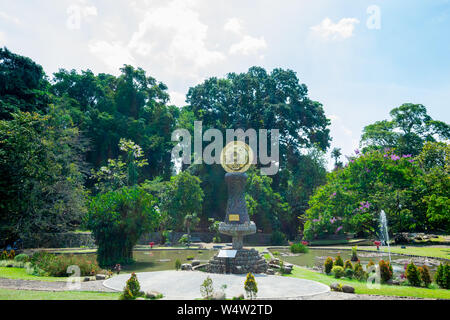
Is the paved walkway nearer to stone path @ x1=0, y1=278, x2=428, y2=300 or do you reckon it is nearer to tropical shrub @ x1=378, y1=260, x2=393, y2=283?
stone path @ x1=0, y1=278, x2=428, y2=300

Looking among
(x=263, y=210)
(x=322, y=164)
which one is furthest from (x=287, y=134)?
(x=263, y=210)

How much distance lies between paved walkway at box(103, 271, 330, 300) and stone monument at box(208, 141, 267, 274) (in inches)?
52.0

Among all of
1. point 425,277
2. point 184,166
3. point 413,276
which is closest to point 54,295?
point 413,276

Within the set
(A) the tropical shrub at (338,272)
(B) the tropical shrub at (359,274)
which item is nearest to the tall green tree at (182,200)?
(A) the tropical shrub at (338,272)

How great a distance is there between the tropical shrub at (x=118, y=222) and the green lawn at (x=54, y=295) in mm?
9615

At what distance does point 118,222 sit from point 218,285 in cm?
1041

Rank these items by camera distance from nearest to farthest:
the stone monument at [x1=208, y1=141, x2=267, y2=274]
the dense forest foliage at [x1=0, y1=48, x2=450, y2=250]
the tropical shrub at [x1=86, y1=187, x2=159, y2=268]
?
the stone monument at [x1=208, y1=141, x2=267, y2=274]
the tropical shrub at [x1=86, y1=187, x2=159, y2=268]
the dense forest foliage at [x1=0, y1=48, x2=450, y2=250]

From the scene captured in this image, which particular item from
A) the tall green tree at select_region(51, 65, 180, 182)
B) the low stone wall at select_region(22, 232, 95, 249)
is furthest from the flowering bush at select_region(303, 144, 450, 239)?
the tall green tree at select_region(51, 65, 180, 182)

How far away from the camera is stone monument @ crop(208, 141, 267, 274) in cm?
1538

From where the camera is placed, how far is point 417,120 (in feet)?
164

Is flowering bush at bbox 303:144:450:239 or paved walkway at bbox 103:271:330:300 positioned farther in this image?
flowering bush at bbox 303:144:450:239

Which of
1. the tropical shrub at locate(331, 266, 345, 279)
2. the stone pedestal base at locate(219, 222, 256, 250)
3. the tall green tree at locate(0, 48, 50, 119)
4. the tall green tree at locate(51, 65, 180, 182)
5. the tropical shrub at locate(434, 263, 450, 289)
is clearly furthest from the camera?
A: the tall green tree at locate(51, 65, 180, 182)

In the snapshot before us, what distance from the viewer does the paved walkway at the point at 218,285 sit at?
10109 mm
